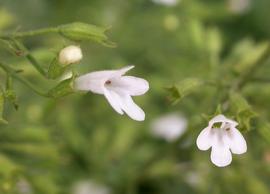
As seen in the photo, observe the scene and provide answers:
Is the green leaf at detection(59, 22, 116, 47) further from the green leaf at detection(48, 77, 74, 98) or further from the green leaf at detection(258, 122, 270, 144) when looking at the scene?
the green leaf at detection(258, 122, 270, 144)

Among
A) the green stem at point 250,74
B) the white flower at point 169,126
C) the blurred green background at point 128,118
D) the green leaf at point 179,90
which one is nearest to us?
the green leaf at point 179,90

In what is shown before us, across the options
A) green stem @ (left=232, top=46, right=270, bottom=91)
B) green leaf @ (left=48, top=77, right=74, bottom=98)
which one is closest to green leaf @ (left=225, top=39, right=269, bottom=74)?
green stem @ (left=232, top=46, right=270, bottom=91)

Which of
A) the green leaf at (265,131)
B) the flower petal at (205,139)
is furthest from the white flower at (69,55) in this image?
the green leaf at (265,131)

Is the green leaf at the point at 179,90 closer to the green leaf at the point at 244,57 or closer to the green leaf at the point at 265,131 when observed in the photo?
the green leaf at the point at 265,131

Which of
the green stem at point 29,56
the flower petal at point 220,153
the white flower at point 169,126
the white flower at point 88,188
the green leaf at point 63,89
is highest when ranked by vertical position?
the white flower at point 169,126

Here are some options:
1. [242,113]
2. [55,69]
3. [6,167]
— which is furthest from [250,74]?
[6,167]

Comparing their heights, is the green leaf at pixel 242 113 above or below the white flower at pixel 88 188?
below
